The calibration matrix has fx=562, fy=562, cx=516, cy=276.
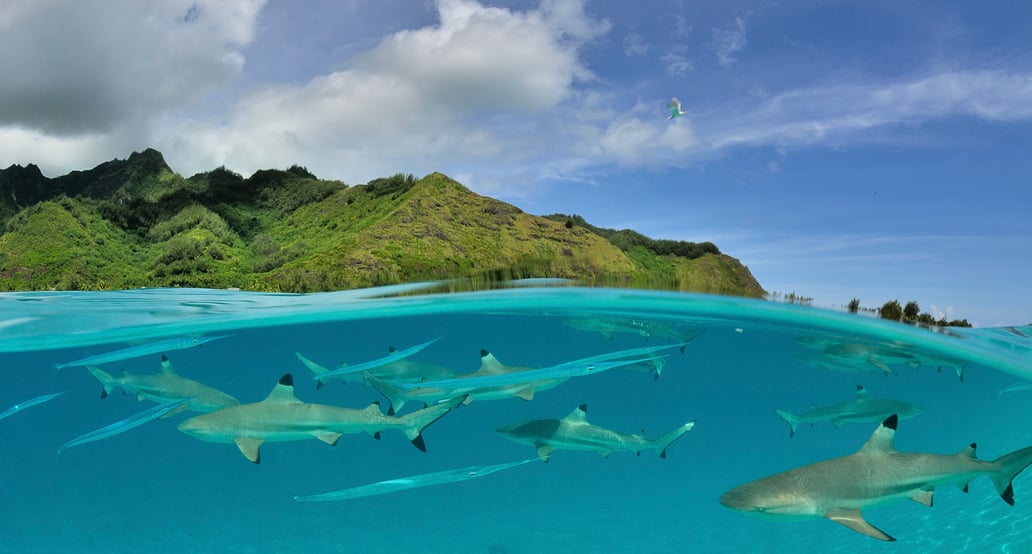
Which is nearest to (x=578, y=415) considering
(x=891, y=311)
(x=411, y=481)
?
(x=411, y=481)

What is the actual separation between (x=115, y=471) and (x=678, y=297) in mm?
42601

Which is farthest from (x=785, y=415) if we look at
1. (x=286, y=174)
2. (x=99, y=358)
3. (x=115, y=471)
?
(x=286, y=174)

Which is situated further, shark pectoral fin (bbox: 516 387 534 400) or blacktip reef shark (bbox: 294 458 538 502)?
shark pectoral fin (bbox: 516 387 534 400)

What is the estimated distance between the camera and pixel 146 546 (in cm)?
1409

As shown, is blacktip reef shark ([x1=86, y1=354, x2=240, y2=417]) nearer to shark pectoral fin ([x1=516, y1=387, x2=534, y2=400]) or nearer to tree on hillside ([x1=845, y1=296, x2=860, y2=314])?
shark pectoral fin ([x1=516, y1=387, x2=534, y2=400])

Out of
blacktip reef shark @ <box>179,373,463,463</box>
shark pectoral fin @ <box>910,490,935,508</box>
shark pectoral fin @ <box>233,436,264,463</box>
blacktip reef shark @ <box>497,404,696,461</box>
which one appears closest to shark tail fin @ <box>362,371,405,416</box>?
blacktip reef shark @ <box>179,373,463,463</box>

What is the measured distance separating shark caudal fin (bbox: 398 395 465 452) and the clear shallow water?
5425mm

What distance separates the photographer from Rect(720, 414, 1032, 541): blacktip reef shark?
214 inches

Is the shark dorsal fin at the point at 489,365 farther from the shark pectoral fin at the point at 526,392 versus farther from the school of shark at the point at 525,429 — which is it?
the shark pectoral fin at the point at 526,392

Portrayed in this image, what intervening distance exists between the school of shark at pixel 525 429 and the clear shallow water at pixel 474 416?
4.87 metres

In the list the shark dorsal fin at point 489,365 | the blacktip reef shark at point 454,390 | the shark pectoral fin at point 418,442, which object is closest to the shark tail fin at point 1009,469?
the blacktip reef shark at point 454,390

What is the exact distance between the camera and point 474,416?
42.1m

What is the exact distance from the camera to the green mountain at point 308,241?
17016 millimetres

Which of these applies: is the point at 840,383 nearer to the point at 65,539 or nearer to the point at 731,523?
the point at 731,523
